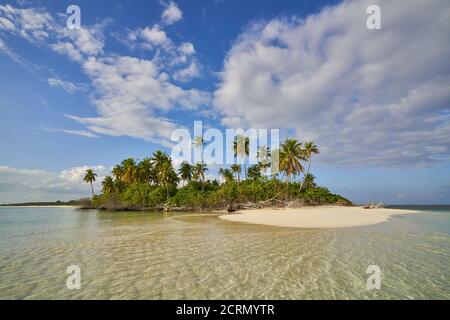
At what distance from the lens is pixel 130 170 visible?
63.6 meters

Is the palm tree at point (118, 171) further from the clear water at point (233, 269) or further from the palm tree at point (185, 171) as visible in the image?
the clear water at point (233, 269)

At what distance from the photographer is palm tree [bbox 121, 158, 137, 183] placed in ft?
208

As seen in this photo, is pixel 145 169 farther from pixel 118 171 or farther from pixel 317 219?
pixel 317 219

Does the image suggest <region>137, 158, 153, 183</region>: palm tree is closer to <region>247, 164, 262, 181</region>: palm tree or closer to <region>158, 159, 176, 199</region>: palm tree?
<region>158, 159, 176, 199</region>: palm tree

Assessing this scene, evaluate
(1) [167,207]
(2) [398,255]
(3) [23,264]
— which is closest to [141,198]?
(1) [167,207]

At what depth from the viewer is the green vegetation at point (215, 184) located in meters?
44.1

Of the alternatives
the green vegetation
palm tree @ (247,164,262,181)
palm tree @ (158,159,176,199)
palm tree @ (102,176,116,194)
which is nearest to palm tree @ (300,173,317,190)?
the green vegetation

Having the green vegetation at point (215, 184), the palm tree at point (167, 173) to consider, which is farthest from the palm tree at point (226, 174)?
the palm tree at point (167, 173)

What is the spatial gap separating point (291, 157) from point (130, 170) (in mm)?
40350

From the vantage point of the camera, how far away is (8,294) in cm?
581

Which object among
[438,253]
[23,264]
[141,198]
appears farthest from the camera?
[141,198]

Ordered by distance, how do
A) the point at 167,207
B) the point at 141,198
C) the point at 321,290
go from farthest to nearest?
the point at 141,198 → the point at 167,207 → the point at 321,290
